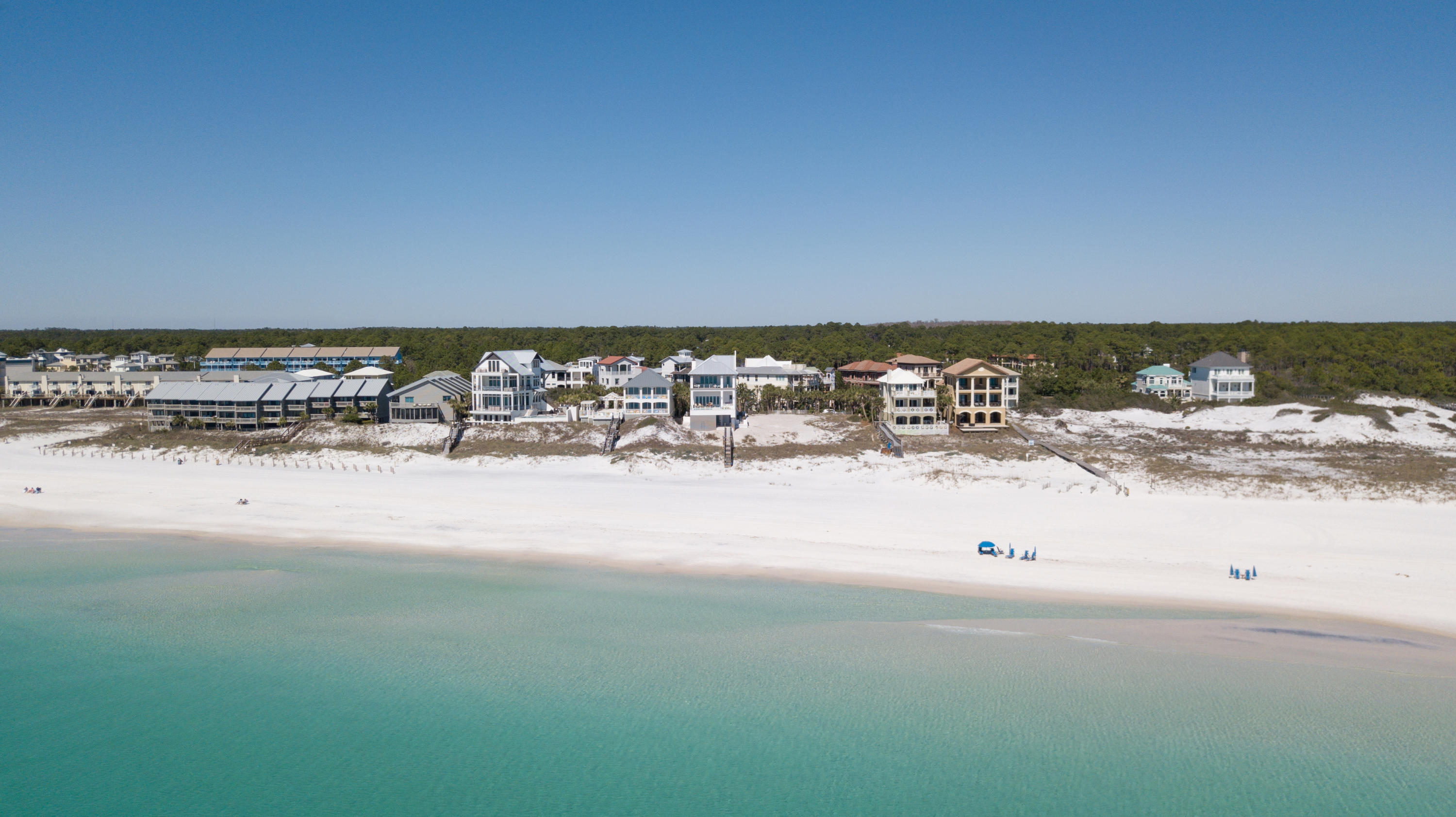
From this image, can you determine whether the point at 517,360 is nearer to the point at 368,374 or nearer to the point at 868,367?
the point at 368,374

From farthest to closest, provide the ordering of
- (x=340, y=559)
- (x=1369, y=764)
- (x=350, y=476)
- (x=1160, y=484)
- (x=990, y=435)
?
(x=990, y=435)
(x=350, y=476)
(x=1160, y=484)
(x=340, y=559)
(x=1369, y=764)

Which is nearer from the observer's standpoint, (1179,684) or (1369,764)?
(1369,764)

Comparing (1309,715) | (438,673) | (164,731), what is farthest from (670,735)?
(1309,715)

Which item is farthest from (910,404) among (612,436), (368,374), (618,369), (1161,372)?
(368,374)

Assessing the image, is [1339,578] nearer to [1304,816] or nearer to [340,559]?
[1304,816]

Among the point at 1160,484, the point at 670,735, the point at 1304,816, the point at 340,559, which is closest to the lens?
the point at 1304,816

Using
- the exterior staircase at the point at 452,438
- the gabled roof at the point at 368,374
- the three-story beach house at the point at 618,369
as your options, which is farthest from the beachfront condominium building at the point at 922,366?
the gabled roof at the point at 368,374

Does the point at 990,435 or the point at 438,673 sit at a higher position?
the point at 990,435
